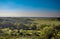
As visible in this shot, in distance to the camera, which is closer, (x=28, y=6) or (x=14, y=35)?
(x=14, y=35)

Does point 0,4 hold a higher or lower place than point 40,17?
higher

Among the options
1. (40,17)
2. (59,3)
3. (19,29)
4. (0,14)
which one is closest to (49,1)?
(59,3)

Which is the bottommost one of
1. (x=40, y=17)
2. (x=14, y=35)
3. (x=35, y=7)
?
(x=14, y=35)

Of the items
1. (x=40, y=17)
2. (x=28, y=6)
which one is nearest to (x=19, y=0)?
(x=28, y=6)

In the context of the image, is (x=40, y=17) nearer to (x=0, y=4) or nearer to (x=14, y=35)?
(x=14, y=35)

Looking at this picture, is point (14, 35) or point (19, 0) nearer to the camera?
point (14, 35)

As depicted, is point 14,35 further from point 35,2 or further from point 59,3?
point 59,3
